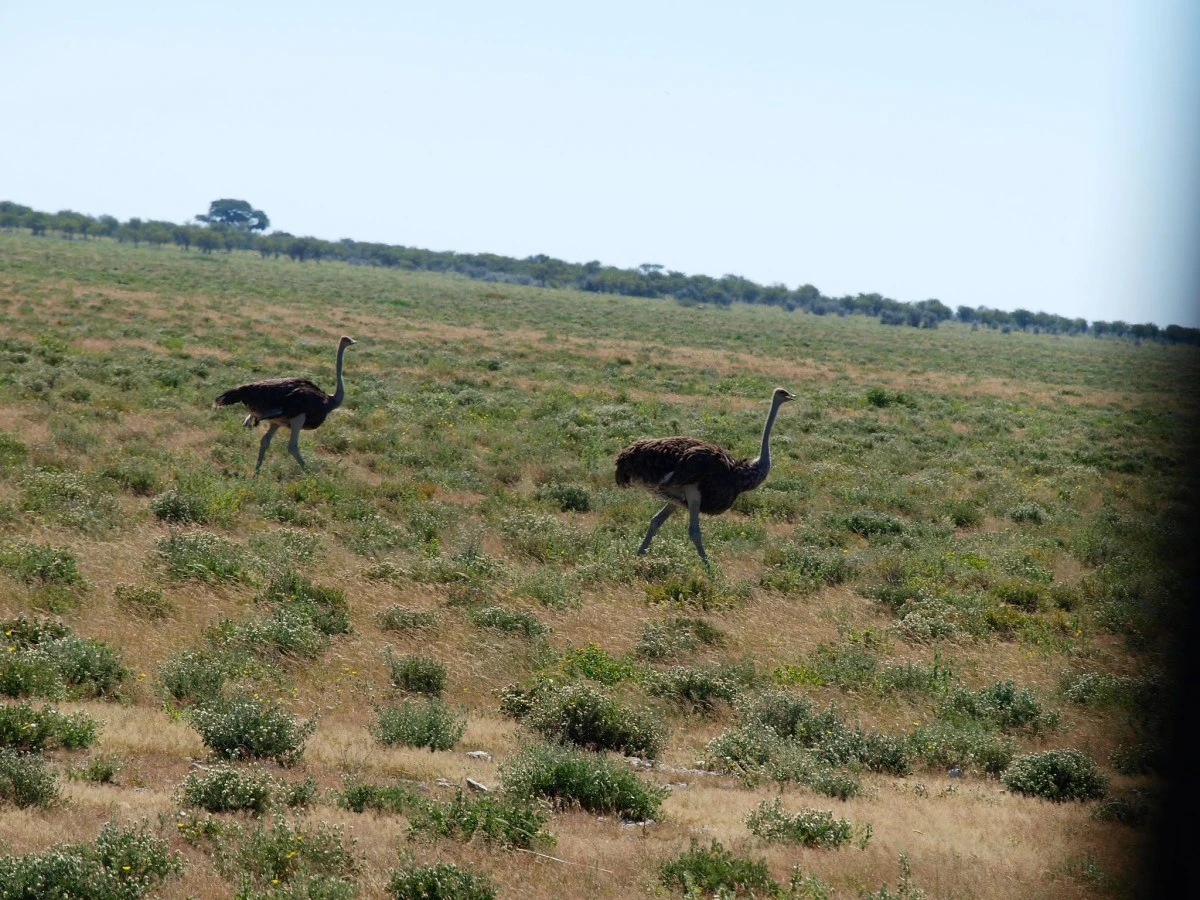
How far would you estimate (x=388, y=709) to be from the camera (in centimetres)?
830

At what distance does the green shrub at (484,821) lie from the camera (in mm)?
6312

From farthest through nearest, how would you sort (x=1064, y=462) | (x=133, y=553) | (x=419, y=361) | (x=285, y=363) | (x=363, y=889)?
(x=419, y=361) < (x=285, y=363) < (x=1064, y=462) < (x=133, y=553) < (x=363, y=889)

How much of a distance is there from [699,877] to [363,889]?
5.04 ft

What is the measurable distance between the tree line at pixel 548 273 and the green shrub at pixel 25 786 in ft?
393

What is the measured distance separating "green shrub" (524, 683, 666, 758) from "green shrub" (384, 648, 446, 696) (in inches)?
38.7

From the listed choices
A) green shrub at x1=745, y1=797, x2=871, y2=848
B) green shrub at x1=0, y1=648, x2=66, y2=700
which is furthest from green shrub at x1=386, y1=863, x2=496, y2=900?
green shrub at x1=0, y1=648, x2=66, y2=700

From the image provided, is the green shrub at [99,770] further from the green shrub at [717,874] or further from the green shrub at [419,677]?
the green shrub at [717,874]

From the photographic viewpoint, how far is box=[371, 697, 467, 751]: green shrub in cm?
786

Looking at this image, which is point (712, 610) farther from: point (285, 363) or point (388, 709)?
point (285, 363)

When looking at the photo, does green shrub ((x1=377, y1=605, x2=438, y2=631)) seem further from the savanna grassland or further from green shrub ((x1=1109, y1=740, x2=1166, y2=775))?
green shrub ((x1=1109, y1=740, x2=1166, y2=775))

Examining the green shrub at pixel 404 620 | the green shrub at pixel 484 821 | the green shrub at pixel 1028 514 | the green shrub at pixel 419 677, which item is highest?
the green shrub at pixel 1028 514

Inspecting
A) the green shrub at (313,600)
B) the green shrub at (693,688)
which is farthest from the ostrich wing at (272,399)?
the green shrub at (693,688)

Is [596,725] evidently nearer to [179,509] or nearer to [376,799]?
[376,799]

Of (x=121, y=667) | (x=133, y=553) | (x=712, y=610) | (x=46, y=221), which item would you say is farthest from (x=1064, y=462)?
(x=46, y=221)
